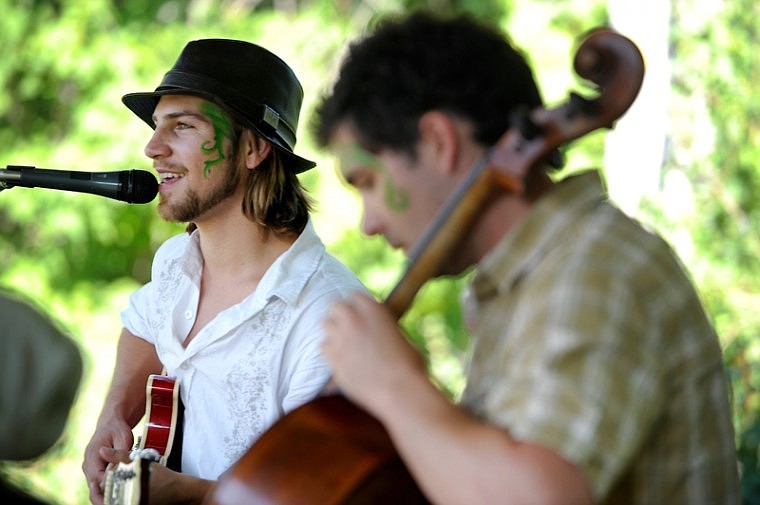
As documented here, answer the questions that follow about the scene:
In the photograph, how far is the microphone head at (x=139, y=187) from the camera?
2451mm

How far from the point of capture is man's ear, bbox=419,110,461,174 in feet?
5.06

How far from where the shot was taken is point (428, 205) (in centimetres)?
158

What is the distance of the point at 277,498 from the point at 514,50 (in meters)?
0.75

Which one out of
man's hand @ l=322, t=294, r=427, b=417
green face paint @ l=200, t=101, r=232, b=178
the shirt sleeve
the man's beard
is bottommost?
the shirt sleeve

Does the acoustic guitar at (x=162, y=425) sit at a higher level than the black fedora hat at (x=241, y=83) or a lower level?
lower

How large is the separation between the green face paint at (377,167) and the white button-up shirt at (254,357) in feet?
2.77

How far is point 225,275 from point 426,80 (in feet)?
4.27

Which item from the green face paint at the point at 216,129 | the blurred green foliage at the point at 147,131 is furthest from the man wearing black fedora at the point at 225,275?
the blurred green foliage at the point at 147,131

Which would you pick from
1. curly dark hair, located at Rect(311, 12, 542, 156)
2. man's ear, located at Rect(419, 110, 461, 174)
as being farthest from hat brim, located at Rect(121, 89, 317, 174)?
man's ear, located at Rect(419, 110, 461, 174)

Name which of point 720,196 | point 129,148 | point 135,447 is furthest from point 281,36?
point 135,447

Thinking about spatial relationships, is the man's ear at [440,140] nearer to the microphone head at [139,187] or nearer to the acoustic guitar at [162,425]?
the microphone head at [139,187]

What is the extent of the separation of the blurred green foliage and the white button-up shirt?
2532mm

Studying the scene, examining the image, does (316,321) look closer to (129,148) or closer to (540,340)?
(540,340)

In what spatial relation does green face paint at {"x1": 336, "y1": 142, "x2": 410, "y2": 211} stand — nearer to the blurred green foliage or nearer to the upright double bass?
the upright double bass
